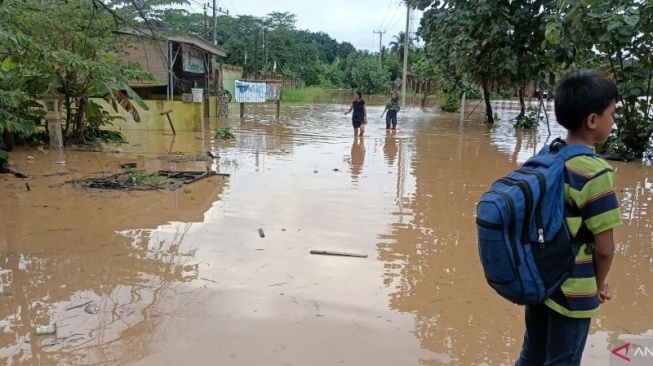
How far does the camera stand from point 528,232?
1.94m

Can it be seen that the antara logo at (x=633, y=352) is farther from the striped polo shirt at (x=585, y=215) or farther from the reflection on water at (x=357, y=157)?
the reflection on water at (x=357, y=157)

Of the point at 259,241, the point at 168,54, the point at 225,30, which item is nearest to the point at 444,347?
the point at 259,241

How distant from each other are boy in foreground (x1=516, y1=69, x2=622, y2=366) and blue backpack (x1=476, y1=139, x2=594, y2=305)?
6cm

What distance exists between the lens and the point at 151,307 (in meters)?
3.80

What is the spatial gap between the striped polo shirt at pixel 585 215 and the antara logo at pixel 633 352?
4.82 ft

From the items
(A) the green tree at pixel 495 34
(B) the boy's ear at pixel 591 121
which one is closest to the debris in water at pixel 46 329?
(B) the boy's ear at pixel 591 121

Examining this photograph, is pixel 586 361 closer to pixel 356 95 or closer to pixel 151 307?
pixel 151 307

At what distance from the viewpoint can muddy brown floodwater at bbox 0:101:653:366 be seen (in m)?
3.30

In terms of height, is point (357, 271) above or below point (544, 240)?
below

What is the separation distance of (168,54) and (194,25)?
25.6 m

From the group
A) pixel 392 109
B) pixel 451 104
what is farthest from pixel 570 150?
pixel 451 104

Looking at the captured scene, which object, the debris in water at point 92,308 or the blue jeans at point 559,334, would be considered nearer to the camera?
the blue jeans at point 559,334

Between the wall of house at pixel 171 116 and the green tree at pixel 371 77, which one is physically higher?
the green tree at pixel 371 77

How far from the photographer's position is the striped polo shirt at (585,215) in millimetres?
1948
